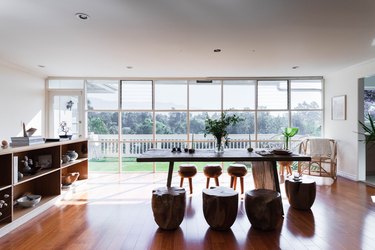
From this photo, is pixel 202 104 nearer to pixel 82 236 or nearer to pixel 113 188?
pixel 113 188

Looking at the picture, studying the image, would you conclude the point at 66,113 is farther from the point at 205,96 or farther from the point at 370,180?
the point at 370,180

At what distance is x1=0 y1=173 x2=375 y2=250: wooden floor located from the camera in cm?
250

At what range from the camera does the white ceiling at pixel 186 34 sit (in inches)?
97.4

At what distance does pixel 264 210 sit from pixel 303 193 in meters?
1.04

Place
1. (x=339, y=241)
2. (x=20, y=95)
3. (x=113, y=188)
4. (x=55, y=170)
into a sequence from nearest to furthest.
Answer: (x=339, y=241), (x=55, y=170), (x=113, y=188), (x=20, y=95)

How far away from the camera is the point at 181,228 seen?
2.88 meters

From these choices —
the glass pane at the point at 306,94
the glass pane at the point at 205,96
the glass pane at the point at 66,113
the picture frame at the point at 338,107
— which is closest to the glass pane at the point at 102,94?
the glass pane at the point at 66,113

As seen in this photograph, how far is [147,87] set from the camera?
247 inches

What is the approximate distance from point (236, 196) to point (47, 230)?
229cm

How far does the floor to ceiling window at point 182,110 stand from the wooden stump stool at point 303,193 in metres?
2.88

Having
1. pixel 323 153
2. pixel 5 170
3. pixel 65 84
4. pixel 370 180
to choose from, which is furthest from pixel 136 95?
pixel 370 180

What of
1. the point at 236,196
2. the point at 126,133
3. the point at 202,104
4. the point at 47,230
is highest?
the point at 202,104

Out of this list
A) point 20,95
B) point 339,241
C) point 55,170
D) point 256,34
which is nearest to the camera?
point 339,241

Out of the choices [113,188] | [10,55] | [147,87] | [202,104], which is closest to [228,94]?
[202,104]
